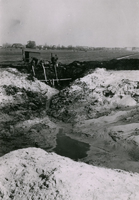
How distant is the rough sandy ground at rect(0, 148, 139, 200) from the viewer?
395 centimetres

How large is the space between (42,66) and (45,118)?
3839 millimetres

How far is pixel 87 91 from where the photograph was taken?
1041cm

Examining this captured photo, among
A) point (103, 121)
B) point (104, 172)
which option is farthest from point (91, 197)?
point (103, 121)

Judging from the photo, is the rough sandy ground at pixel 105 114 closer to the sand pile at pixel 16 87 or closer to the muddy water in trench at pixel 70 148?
the muddy water in trench at pixel 70 148

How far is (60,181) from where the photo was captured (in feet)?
13.4

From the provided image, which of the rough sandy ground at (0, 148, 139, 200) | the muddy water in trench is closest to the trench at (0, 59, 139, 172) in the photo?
the muddy water in trench

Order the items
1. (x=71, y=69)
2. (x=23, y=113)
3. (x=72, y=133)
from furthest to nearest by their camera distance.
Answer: (x=71, y=69), (x=23, y=113), (x=72, y=133)

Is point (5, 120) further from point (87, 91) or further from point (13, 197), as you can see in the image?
point (13, 197)

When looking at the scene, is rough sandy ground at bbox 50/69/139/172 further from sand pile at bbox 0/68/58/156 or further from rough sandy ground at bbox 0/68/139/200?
sand pile at bbox 0/68/58/156

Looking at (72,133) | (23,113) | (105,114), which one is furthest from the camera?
(23,113)

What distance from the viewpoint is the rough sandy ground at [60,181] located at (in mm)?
3947

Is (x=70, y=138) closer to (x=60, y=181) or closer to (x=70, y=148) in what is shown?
(x=70, y=148)

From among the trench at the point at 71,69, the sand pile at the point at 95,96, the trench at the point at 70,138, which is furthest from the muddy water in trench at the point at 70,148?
the trench at the point at 71,69

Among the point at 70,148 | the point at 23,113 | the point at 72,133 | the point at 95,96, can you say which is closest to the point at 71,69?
the point at 95,96
